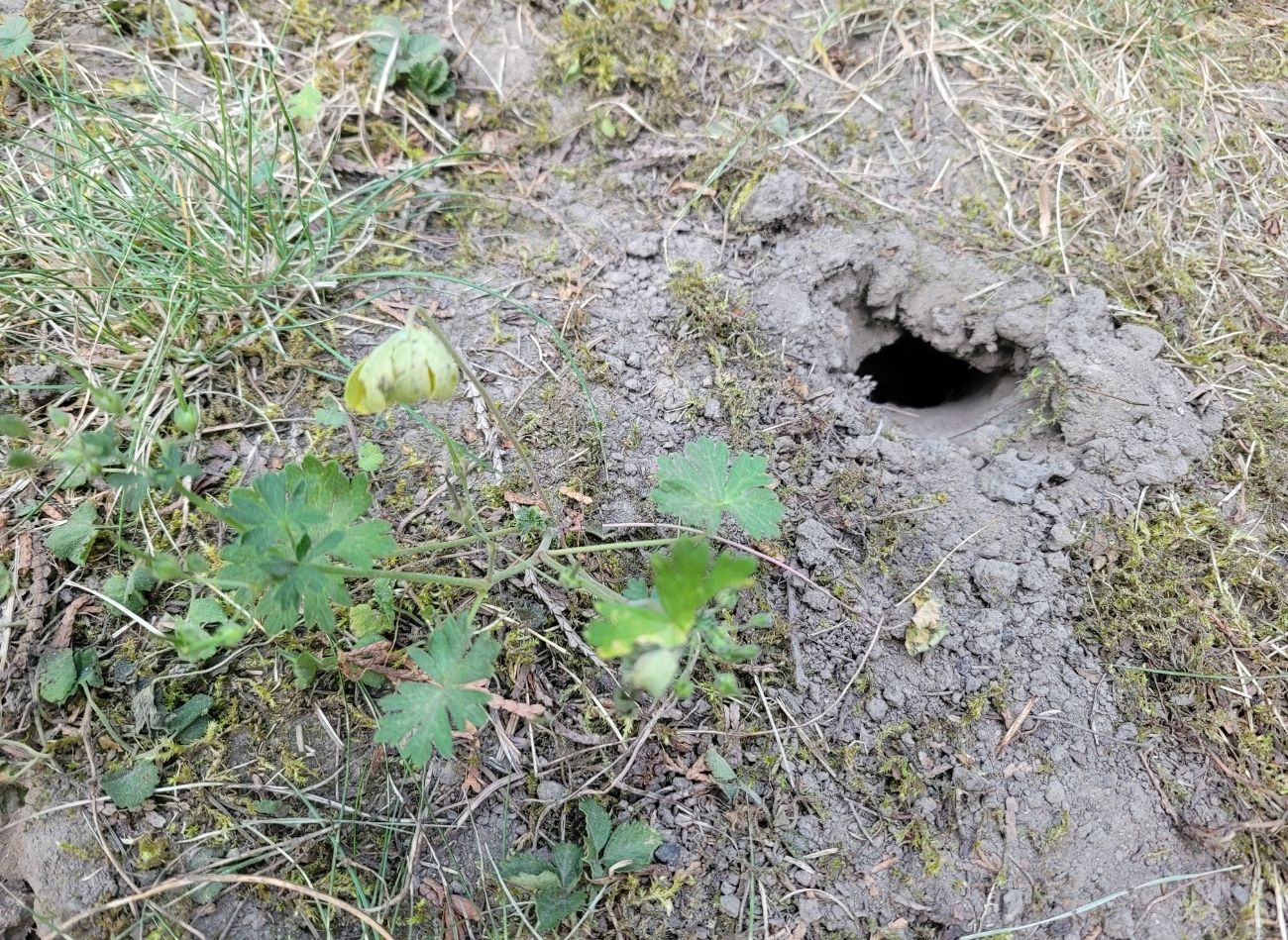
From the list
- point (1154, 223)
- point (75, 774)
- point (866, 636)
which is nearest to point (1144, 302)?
point (1154, 223)

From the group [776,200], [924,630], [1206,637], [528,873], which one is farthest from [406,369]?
[1206,637]

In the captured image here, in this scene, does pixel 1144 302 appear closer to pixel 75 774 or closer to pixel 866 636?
pixel 866 636

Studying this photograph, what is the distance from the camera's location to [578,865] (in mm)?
1796

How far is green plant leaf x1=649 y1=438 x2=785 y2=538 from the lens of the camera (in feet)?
6.37

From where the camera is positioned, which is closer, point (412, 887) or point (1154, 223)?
point (412, 887)

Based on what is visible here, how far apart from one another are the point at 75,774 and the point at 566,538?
1.30 m

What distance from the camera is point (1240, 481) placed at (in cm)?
226

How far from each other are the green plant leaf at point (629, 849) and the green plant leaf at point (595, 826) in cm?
2

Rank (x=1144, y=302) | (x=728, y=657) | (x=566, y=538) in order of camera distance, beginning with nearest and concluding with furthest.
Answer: (x=728, y=657) → (x=566, y=538) → (x=1144, y=302)

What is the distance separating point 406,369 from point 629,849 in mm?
1227

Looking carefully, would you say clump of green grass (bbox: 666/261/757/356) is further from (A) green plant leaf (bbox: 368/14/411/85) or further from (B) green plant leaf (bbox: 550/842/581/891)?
(B) green plant leaf (bbox: 550/842/581/891)

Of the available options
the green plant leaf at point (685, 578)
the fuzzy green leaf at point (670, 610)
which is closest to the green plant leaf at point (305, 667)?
the fuzzy green leaf at point (670, 610)

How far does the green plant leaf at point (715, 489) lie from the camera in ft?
6.37

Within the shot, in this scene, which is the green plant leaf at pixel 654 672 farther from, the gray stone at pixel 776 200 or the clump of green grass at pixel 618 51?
the clump of green grass at pixel 618 51
